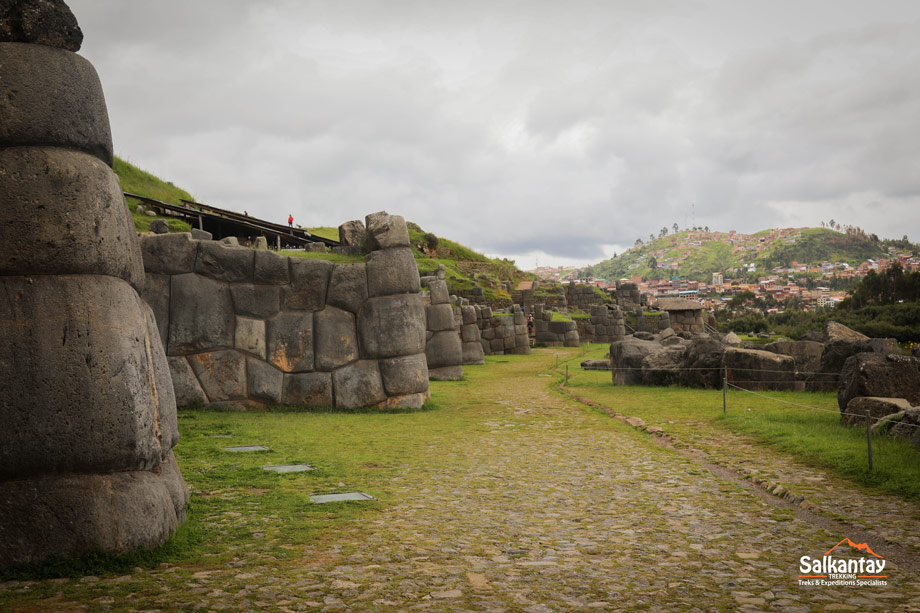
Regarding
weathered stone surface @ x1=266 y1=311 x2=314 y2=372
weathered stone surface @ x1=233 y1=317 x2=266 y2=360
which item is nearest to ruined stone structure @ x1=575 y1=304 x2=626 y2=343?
weathered stone surface @ x1=266 y1=311 x2=314 y2=372

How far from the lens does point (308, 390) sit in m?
12.9

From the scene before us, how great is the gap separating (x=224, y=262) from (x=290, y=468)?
18.5ft

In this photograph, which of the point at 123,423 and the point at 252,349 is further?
the point at 252,349

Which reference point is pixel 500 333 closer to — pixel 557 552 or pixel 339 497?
pixel 339 497

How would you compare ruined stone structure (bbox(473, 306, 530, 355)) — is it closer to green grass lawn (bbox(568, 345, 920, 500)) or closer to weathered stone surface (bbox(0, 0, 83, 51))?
green grass lawn (bbox(568, 345, 920, 500))

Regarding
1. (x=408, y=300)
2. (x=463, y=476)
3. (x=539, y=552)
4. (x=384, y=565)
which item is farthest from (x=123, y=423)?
(x=408, y=300)

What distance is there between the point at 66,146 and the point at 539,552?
479 centimetres

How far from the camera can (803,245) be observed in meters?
141

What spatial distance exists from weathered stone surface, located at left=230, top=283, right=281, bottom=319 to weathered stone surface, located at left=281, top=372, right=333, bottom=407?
1.26 metres

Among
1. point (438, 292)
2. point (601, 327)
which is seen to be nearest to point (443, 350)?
point (438, 292)

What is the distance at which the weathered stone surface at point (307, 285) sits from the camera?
42.8ft

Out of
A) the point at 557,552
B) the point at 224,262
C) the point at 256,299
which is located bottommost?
the point at 557,552

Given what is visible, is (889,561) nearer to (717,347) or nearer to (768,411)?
(768,411)

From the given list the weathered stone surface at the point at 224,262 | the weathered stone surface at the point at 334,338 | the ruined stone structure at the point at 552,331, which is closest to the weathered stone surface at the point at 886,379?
the weathered stone surface at the point at 334,338
